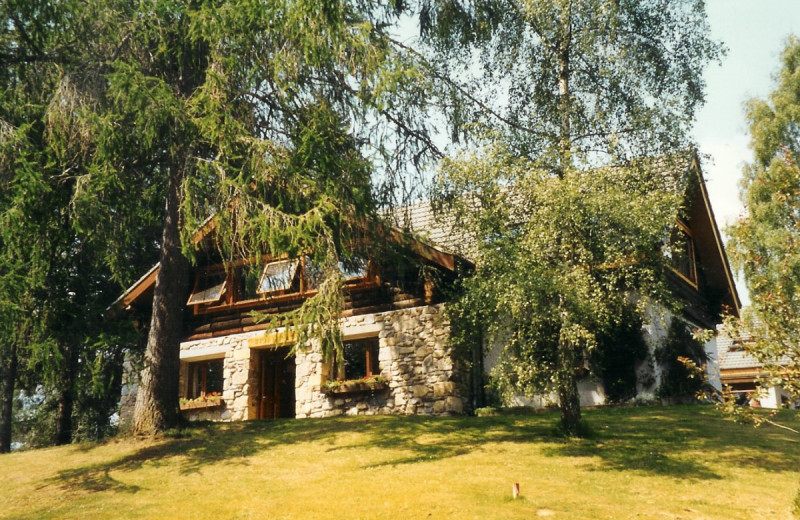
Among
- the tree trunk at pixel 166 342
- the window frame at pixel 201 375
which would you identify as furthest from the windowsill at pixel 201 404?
the tree trunk at pixel 166 342

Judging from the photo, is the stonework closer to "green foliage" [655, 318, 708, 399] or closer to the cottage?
the cottage

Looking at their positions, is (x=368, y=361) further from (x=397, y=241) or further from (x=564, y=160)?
(x=564, y=160)

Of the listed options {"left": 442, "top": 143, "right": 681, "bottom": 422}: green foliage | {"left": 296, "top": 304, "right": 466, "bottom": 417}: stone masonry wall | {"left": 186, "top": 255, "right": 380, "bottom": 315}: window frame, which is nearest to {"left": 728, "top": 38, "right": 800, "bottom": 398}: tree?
{"left": 442, "top": 143, "right": 681, "bottom": 422}: green foliage

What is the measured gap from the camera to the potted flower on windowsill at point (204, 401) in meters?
18.2

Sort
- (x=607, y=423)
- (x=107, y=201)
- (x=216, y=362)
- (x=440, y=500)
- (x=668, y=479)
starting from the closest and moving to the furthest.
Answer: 1. (x=440, y=500)
2. (x=668, y=479)
3. (x=107, y=201)
4. (x=607, y=423)
5. (x=216, y=362)

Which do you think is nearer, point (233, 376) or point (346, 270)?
point (346, 270)

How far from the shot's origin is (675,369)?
17.1 meters

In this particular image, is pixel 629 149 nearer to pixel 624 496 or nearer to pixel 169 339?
pixel 624 496

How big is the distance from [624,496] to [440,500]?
2398mm

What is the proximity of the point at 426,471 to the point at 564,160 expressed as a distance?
5.98 m

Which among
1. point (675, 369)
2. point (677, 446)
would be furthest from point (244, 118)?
point (675, 369)

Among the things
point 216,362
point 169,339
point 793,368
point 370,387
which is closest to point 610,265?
point 793,368

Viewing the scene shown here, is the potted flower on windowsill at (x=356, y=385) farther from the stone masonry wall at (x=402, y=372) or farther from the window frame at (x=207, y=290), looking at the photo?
the window frame at (x=207, y=290)

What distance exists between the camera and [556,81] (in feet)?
53.5
